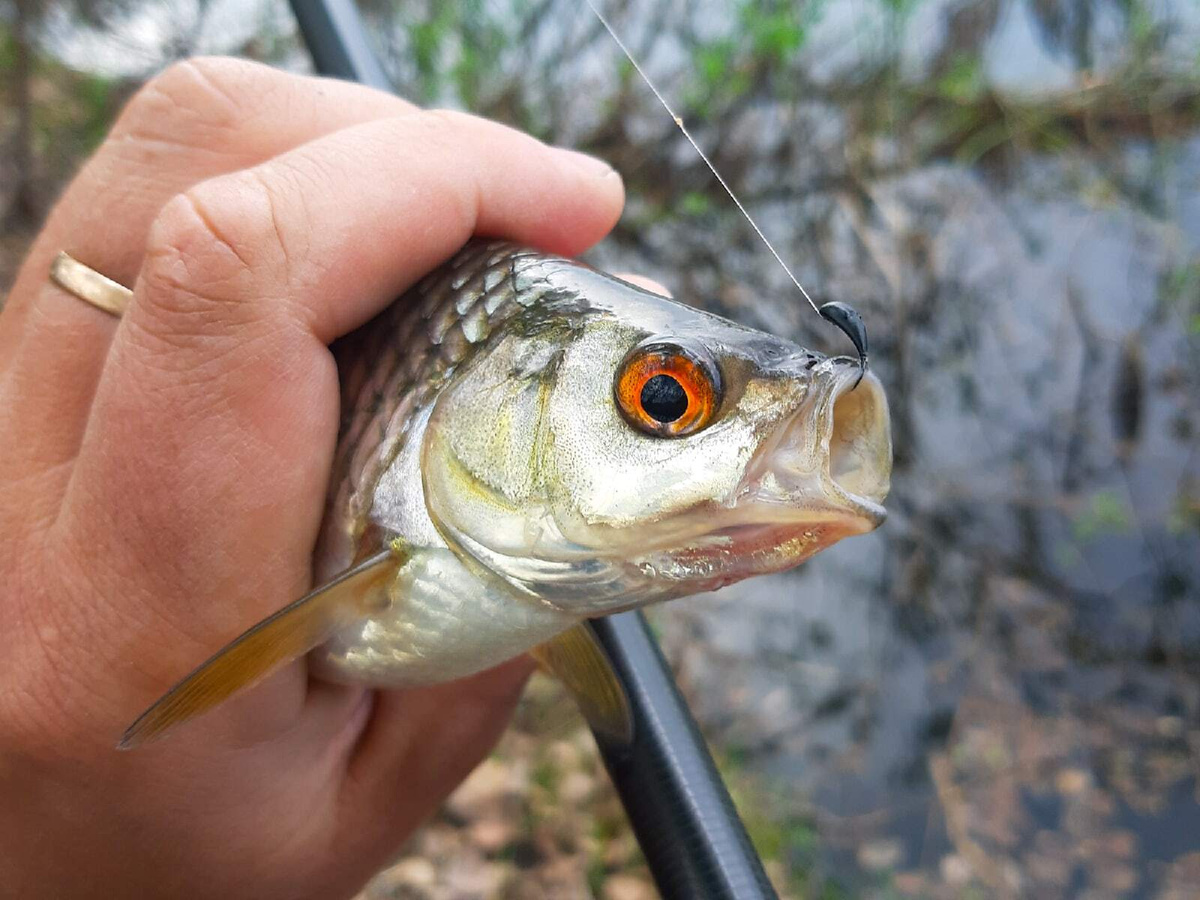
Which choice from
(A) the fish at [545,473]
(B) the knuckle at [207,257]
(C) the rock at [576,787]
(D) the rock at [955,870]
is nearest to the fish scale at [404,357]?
(A) the fish at [545,473]

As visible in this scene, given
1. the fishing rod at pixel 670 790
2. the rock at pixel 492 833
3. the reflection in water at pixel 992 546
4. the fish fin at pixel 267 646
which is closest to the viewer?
the fish fin at pixel 267 646

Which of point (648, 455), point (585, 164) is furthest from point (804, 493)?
point (585, 164)

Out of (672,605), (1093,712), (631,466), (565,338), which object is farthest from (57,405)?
(1093,712)

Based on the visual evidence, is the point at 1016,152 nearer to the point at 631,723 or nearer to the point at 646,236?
the point at 646,236

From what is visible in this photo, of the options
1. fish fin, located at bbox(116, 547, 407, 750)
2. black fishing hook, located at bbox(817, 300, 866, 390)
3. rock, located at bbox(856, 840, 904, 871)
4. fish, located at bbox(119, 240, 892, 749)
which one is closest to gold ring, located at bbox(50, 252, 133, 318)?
fish, located at bbox(119, 240, 892, 749)

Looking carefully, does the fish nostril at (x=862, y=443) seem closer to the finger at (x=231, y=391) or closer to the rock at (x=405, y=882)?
the finger at (x=231, y=391)
